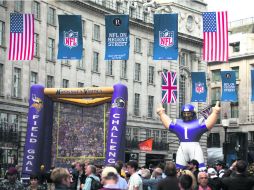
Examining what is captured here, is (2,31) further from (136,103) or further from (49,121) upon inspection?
(49,121)

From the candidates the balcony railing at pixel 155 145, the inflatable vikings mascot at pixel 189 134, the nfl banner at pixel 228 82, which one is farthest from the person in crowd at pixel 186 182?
the balcony railing at pixel 155 145

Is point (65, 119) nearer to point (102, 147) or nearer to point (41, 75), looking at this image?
point (102, 147)

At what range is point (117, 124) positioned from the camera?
23188mm

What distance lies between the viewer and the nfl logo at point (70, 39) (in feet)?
90.1

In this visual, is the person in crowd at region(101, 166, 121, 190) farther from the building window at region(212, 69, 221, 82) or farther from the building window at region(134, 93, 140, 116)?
the building window at region(212, 69, 221, 82)

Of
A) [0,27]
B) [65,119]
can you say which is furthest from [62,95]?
[0,27]

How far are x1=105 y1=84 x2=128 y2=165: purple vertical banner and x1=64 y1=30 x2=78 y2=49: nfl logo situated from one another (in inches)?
196

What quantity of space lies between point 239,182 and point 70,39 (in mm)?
17744

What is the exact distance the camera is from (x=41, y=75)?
49031mm

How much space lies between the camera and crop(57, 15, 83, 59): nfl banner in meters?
27.4

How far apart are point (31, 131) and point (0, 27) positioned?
22725mm

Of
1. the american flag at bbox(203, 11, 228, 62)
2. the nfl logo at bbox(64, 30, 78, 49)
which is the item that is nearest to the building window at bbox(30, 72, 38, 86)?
the nfl logo at bbox(64, 30, 78, 49)

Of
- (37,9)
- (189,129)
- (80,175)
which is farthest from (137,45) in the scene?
(80,175)

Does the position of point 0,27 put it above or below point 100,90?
above
